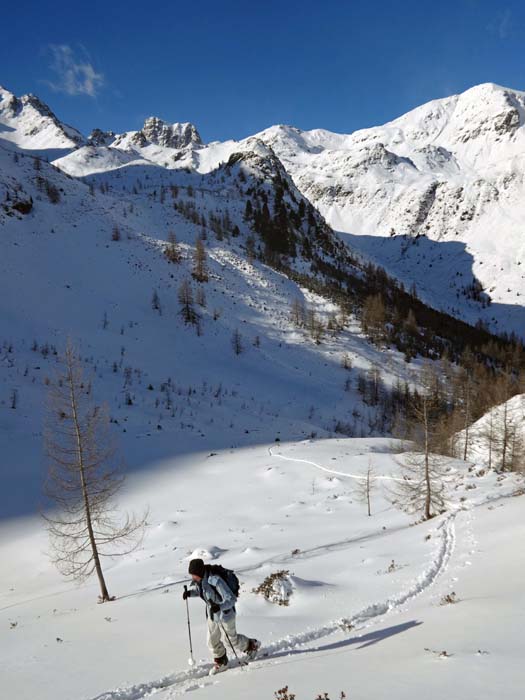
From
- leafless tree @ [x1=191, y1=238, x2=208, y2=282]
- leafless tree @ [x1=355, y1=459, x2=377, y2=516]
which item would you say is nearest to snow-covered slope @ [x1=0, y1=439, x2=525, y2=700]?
leafless tree @ [x1=355, y1=459, x2=377, y2=516]

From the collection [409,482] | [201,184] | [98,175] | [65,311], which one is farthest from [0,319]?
[98,175]

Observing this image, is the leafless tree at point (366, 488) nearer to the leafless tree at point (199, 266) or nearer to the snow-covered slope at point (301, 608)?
the snow-covered slope at point (301, 608)

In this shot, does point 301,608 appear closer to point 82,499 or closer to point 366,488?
point 82,499

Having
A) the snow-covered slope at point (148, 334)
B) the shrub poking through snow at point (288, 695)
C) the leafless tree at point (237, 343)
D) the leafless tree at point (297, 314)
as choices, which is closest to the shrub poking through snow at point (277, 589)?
the shrub poking through snow at point (288, 695)

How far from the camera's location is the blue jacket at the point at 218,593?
6.71 meters

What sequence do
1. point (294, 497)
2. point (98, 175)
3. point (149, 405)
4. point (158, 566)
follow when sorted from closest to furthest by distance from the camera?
point (158, 566)
point (294, 497)
point (149, 405)
point (98, 175)

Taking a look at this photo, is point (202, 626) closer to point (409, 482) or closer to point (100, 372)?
point (409, 482)

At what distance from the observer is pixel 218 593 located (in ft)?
22.1

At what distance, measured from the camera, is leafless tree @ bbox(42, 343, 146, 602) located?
13477mm

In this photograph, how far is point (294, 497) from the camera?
77.5ft

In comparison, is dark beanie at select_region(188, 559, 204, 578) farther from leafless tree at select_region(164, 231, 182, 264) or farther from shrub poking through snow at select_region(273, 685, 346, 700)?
leafless tree at select_region(164, 231, 182, 264)

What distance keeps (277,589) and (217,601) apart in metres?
3.86

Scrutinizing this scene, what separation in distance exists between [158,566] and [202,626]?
7077mm

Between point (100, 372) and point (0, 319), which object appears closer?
point (100, 372)
